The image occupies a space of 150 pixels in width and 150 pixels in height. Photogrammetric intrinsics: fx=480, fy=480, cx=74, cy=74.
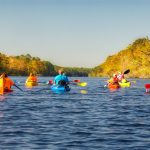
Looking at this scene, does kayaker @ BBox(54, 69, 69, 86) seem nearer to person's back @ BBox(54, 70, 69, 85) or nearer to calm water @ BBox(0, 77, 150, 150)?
person's back @ BBox(54, 70, 69, 85)

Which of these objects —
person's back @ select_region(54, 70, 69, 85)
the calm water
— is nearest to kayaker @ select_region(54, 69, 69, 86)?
person's back @ select_region(54, 70, 69, 85)

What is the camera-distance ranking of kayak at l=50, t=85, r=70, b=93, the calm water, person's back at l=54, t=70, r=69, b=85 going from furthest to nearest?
kayak at l=50, t=85, r=70, b=93 < person's back at l=54, t=70, r=69, b=85 < the calm water

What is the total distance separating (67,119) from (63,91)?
85.6 ft

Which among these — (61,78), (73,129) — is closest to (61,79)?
(61,78)

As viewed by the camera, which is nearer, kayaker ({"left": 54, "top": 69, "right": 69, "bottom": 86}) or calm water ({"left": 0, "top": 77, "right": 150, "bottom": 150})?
calm water ({"left": 0, "top": 77, "right": 150, "bottom": 150})

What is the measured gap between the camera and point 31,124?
23484 mm

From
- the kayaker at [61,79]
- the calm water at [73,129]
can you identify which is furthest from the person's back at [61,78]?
the calm water at [73,129]

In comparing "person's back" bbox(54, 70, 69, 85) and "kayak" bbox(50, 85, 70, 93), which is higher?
"person's back" bbox(54, 70, 69, 85)

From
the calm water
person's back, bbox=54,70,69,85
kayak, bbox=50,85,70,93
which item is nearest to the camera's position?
the calm water

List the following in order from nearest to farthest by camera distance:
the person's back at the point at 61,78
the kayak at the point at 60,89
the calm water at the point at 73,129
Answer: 1. the calm water at the point at 73,129
2. the person's back at the point at 61,78
3. the kayak at the point at 60,89

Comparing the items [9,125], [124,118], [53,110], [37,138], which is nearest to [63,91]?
[53,110]

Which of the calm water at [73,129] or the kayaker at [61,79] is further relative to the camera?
the kayaker at [61,79]

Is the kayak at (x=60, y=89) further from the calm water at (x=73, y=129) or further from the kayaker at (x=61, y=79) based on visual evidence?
the calm water at (x=73, y=129)

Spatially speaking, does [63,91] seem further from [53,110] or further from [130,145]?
[130,145]
